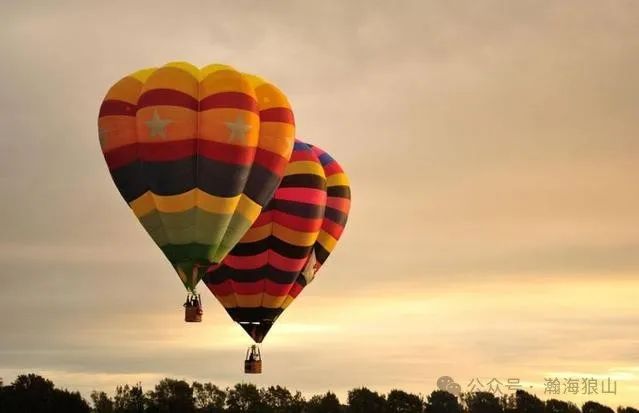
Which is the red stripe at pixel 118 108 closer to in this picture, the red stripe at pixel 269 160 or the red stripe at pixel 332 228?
the red stripe at pixel 269 160

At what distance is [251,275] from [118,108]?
8749mm

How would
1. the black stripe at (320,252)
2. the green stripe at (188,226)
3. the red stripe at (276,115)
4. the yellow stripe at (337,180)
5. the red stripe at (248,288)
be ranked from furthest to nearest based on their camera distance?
the yellow stripe at (337,180)
the black stripe at (320,252)
the red stripe at (248,288)
the red stripe at (276,115)
the green stripe at (188,226)

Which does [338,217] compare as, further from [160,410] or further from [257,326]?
[160,410]

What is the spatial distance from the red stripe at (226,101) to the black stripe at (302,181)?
5.99 m

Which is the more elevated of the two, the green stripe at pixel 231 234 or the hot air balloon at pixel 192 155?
the hot air balloon at pixel 192 155

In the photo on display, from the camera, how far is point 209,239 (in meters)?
36.0

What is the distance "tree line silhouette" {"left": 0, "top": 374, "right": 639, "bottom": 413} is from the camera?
78375 mm

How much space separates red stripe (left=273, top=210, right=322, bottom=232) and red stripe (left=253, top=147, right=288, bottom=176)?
423 cm

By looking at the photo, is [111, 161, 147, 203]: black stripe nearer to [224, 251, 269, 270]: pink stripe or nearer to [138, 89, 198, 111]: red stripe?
[138, 89, 198, 111]: red stripe

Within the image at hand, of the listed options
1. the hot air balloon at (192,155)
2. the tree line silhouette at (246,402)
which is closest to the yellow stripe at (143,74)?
the hot air balloon at (192,155)

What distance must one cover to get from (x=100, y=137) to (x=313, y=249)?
33.7ft

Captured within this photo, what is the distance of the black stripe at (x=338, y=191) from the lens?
4416 centimetres

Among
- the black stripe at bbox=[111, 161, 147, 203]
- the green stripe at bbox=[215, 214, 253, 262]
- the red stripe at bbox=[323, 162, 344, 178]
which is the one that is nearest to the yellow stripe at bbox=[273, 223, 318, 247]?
the red stripe at bbox=[323, 162, 344, 178]

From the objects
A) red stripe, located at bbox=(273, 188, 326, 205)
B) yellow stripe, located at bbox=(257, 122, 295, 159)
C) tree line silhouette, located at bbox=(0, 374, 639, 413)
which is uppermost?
yellow stripe, located at bbox=(257, 122, 295, 159)
